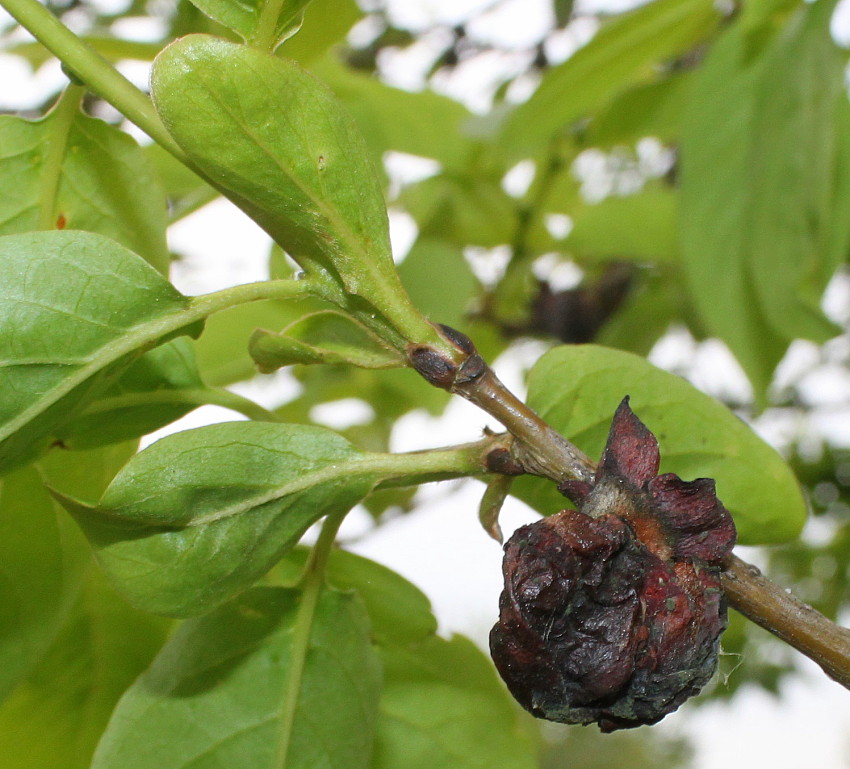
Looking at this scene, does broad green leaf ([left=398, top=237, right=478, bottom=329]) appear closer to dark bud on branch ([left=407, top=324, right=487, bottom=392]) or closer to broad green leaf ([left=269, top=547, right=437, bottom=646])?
broad green leaf ([left=269, top=547, right=437, bottom=646])

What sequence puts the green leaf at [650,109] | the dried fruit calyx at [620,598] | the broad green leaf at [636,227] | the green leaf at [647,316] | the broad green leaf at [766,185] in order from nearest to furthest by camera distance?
the dried fruit calyx at [620,598] → the broad green leaf at [766,185] → the green leaf at [650,109] → the broad green leaf at [636,227] → the green leaf at [647,316]

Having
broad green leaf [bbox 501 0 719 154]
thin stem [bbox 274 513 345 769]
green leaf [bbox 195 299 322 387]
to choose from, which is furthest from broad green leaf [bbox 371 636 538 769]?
broad green leaf [bbox 501 0 719 154]

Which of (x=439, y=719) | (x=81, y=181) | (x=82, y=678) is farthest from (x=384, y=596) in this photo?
(x=81, y=181)

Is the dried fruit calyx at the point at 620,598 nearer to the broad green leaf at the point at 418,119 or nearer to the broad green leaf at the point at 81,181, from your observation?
the broad green leaf at the point at 81,181

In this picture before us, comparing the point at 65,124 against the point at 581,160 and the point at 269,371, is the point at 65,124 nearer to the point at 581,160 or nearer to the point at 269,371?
the point at 269,371

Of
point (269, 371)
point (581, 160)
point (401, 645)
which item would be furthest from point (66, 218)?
point (581, 160)

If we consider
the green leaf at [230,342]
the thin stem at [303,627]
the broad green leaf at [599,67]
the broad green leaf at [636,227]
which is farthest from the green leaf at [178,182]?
the broad green leaf at [636,227]

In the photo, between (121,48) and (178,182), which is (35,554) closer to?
(178,182)
